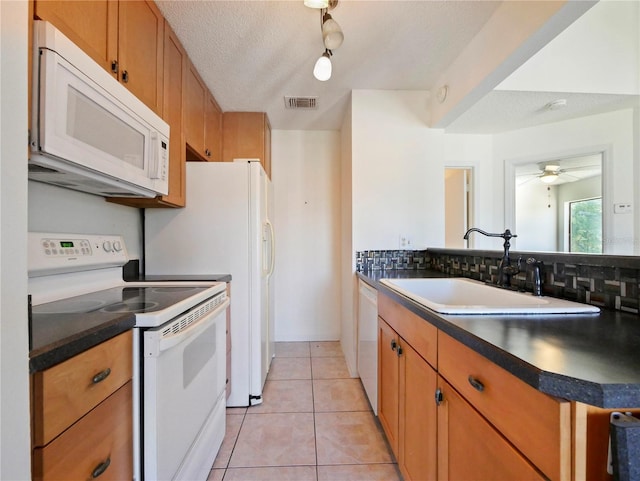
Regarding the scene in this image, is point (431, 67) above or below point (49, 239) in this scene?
above

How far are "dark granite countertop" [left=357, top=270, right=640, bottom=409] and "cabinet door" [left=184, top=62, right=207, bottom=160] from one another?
200 centimetres

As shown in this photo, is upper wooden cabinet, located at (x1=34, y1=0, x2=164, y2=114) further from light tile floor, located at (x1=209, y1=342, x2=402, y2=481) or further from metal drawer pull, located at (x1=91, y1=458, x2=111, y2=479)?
light tile floor, located at (x1=209, y1=342, x2=402, y2=481)

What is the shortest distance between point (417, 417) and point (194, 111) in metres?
2.40

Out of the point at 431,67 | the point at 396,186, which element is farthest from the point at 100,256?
the point at 431,67

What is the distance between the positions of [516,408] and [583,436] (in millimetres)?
120

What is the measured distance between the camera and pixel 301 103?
8.33 ft

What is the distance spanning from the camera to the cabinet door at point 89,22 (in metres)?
0.88

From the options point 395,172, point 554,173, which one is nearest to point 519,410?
point 395,172

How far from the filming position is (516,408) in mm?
573

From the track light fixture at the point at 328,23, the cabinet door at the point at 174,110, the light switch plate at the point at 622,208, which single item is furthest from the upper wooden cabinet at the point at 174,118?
the light switch plate at the point at 622,208

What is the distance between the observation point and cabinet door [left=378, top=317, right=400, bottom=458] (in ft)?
4.29

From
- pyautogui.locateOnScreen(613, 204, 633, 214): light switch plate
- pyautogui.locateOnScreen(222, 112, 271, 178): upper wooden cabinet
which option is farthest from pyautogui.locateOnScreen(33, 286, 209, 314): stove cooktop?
pyautogui.locateOnScreen(613, 204, 633, 214): light switch plate

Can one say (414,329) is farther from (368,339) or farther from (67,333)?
(67,333)

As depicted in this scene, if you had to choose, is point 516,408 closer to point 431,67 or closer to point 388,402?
point 388,402
